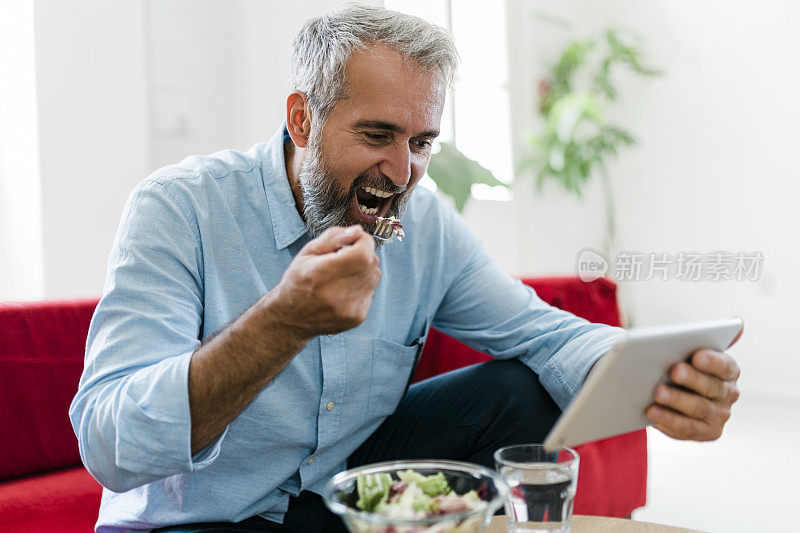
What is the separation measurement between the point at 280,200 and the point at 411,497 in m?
0.68

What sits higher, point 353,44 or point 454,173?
point 353,44

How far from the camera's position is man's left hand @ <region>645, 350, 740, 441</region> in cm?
81

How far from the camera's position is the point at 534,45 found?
4.10 m

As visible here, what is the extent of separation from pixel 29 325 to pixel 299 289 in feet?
2.46

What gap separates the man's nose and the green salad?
1.91 feet

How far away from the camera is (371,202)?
1.24 m

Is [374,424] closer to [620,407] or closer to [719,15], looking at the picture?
[620,407]

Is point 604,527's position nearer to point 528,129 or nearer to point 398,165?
point 398,165

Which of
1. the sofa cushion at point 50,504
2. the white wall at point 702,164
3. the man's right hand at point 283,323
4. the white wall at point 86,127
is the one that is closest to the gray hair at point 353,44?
the man's right hand at point 283,323

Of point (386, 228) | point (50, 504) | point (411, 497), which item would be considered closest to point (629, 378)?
point (411, 497)

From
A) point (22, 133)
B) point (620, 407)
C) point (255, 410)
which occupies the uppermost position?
point (22, 133)

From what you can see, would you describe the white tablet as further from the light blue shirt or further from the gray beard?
the gray beard

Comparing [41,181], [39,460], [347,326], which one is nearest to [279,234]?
[347,326]

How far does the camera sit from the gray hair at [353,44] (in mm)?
1165
